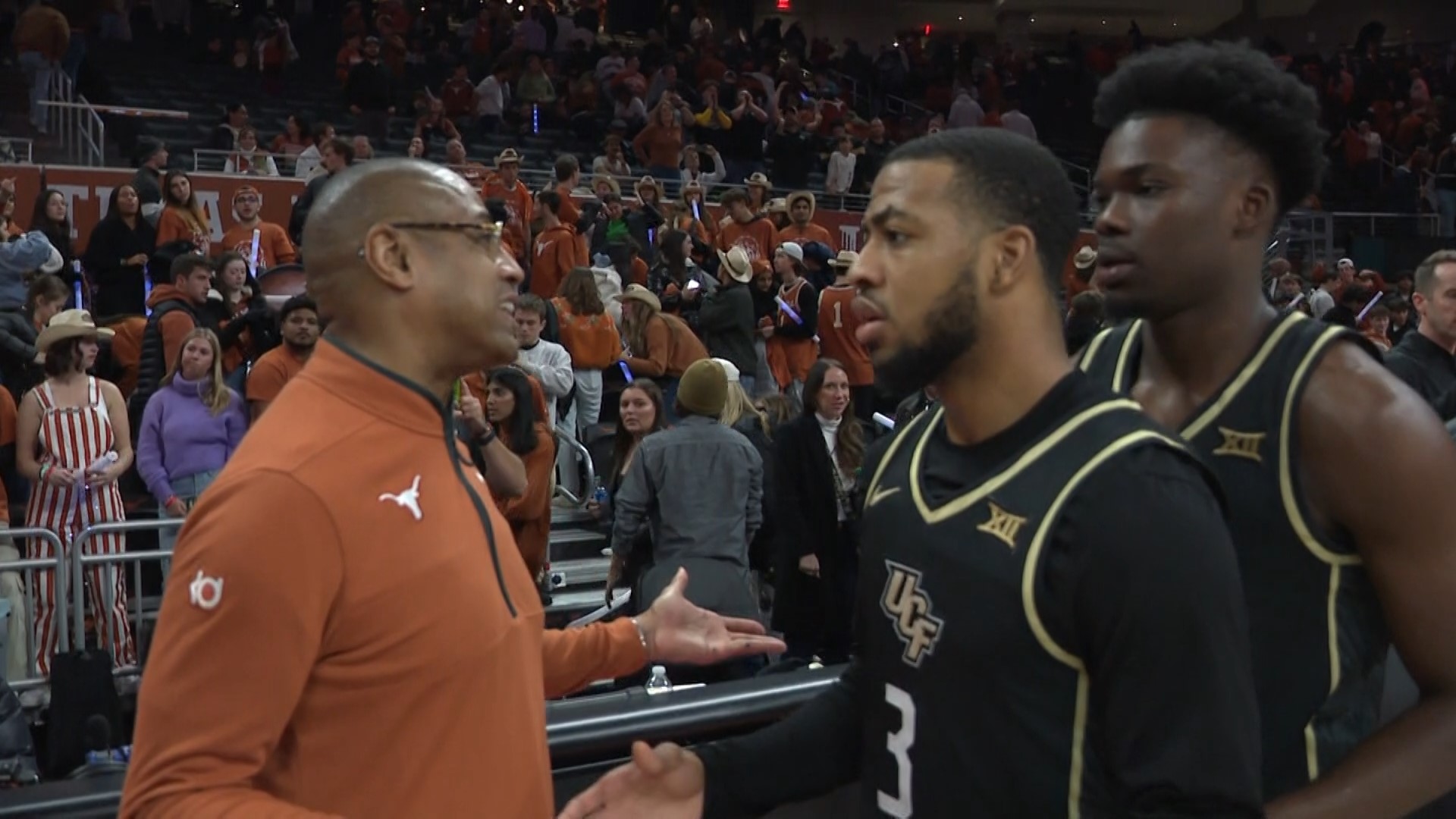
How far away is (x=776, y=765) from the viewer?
2057mm

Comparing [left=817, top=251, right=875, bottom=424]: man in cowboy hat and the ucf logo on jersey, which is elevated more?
the ucf logo on jersey

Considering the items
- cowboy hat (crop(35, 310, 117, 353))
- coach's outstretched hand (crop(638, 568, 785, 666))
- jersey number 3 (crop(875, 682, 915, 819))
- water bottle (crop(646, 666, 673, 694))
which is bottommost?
water bottle (crop(646, 666, 673, 694))

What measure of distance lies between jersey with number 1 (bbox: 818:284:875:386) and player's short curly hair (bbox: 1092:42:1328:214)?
8.21m

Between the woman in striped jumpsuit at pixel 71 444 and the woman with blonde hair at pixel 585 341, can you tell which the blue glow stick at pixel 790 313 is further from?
the woman in striped jumpsuit at pixel 71 444

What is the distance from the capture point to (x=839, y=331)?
1073 centimetres

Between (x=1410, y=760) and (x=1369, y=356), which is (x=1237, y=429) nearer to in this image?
(x=1369, y=356)

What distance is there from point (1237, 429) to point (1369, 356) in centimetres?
20

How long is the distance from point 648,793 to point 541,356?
694 centimetres

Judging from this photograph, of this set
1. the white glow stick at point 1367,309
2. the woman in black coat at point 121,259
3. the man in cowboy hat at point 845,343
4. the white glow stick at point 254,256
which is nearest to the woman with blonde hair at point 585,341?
the man in cowboy hat at point 845,343

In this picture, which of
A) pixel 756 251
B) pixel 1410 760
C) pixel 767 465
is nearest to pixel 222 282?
pixel 767 465

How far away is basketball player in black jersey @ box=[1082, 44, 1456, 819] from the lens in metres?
1.89

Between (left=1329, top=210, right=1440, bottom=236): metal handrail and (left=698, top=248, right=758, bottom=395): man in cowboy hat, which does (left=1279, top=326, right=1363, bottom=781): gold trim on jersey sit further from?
(left=1329, top=210, right=1440, bottom=236): metal handrail

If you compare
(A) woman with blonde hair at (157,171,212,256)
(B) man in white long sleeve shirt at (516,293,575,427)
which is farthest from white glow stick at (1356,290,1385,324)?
(A) woman with blonde hair at (157,171,212,256)

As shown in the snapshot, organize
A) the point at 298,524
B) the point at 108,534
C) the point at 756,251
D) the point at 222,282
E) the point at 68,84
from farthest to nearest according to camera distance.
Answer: the point at 68,84
the point at 756,251
the point at 222,282
the point at 108,534
the point at 298,524
